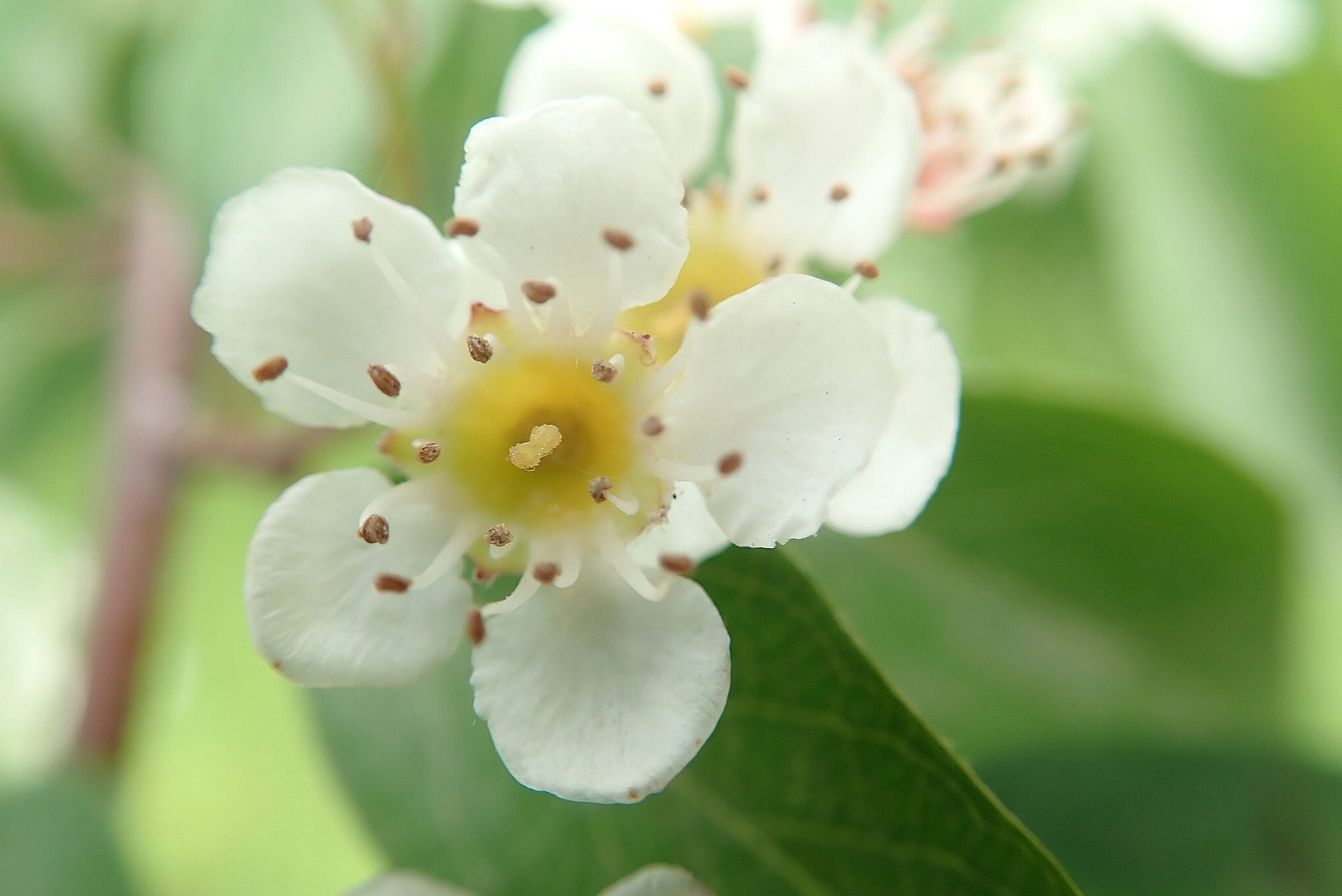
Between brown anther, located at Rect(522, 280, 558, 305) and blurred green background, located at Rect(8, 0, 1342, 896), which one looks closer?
brown anther, located at Rect(522, 280, 558, 305)

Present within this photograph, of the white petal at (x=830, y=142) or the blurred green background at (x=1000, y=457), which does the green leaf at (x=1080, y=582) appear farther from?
the white petal at (x=830, y=142)

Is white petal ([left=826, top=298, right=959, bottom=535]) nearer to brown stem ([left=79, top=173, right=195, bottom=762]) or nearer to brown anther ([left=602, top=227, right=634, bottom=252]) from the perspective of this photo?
brown anther ([left=602, top=227, right=634, bottom=252])

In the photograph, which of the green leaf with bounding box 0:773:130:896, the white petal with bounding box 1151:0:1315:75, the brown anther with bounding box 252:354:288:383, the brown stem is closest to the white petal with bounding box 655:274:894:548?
the brown anther with bounding box 252:354:288:383

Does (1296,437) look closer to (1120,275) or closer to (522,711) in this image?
(1120,275)

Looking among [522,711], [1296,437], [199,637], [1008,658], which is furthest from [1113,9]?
[199,637]

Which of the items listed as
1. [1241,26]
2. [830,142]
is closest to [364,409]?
[830,142]

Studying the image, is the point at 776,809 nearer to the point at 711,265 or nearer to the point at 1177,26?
the point at 711,265
